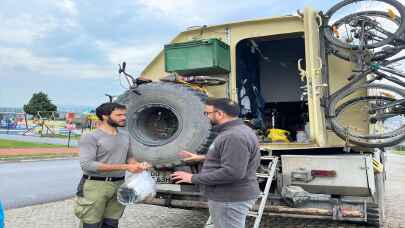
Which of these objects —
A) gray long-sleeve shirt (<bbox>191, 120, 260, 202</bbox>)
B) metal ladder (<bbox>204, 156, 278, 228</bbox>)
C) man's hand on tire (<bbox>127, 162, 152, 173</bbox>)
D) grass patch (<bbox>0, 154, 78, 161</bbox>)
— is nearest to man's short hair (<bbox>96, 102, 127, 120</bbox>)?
man's hand on tire (<bbox>127, 162, 152, 173</bbox>)

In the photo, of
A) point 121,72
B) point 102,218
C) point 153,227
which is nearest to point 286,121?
point 153,227

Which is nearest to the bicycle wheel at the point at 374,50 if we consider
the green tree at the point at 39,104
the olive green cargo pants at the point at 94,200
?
the olive green cargo pants at the point at 94,200

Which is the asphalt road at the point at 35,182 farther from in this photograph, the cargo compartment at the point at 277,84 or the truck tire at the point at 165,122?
the cargo compartment at the point at 277,84

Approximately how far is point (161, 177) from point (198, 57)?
157 cm

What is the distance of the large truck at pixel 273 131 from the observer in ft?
16.6

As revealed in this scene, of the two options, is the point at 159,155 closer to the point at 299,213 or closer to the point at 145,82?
the point at 145,82

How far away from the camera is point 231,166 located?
3.47 metres

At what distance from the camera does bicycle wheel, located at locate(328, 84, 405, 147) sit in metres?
5.81

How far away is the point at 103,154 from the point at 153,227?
97.5 inches

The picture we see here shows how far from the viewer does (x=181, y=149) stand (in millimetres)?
5066

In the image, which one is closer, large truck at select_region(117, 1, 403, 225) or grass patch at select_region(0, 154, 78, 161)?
large truck at select_region(117, 1, 403, 225)

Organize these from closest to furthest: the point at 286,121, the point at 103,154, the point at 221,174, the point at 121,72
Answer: the point at 221,174 < the point at 103,154 < the point at 121,72 < the point at 286,121

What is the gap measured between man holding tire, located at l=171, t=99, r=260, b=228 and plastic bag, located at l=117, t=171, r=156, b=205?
2.16ft

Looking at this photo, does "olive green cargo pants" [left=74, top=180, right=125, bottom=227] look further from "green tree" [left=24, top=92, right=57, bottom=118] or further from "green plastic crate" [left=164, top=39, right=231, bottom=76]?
"green tree" [left=24, top=92, right=57, bottom=118]
